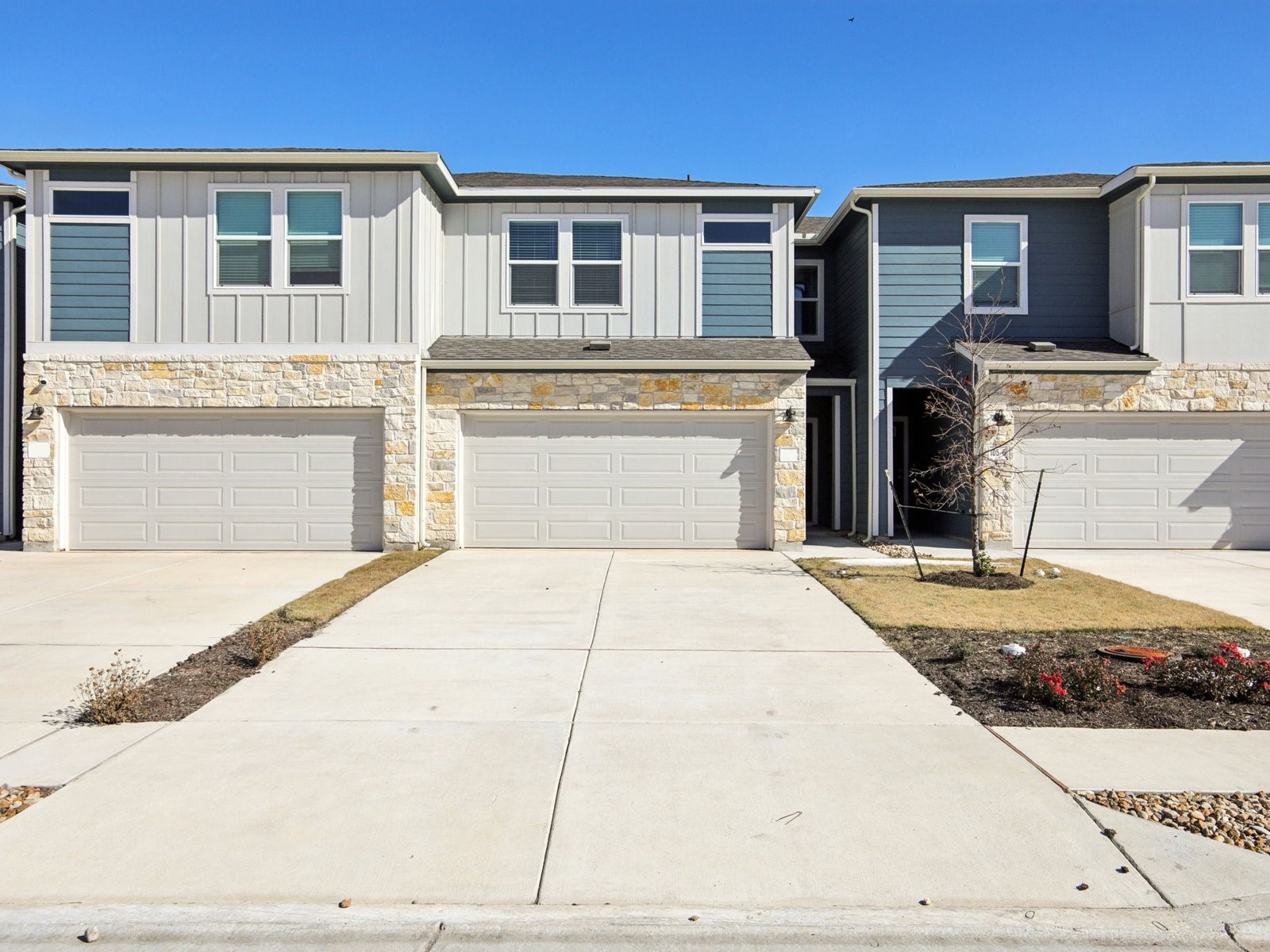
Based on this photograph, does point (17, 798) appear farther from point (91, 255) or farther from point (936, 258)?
point (936, 258)

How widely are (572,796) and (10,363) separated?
14.0 m

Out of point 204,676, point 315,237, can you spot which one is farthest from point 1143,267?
point 204,676

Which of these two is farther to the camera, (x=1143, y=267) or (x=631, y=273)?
(x=631, y=273)

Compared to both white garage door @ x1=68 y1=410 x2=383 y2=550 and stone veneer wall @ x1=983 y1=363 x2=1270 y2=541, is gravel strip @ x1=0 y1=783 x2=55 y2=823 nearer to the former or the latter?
white garage door @ x1=68 y1=410 x2=383 y2=550

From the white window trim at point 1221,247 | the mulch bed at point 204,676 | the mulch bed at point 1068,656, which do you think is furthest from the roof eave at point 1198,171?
the mulch bed at point 204,676

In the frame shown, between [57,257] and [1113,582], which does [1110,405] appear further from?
[57,257]

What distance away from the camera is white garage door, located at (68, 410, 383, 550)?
1302 centimetres

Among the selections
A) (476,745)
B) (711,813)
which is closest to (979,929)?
(711,813)

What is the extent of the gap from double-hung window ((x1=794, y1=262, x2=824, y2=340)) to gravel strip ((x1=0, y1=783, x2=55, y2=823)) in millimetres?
14685

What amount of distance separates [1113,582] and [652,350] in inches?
278

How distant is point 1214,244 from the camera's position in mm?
13516

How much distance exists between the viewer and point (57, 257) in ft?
42.4

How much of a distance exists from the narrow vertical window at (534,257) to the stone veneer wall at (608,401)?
1751 mm

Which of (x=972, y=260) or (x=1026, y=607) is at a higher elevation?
(x=972, y=260)
